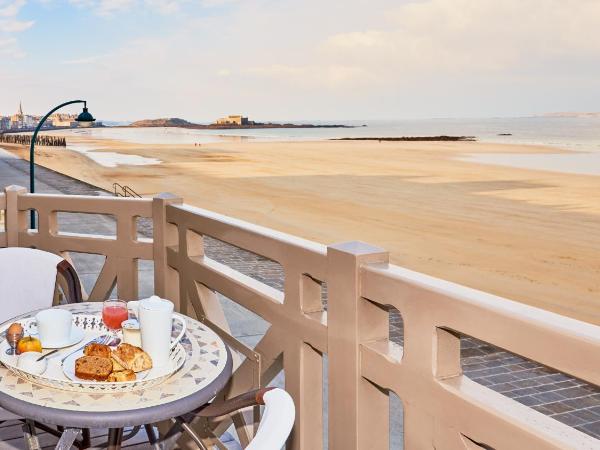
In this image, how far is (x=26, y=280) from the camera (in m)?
3.27

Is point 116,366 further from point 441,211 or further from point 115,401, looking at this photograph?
point 441,211

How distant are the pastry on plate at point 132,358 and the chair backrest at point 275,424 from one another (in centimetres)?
48

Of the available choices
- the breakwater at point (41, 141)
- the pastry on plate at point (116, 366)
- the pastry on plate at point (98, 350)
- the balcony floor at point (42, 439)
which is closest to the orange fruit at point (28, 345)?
the pastry on plate at point (98, 350)

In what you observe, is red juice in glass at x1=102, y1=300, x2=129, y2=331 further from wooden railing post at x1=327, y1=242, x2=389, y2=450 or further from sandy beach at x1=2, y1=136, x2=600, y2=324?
sandy beach at x1=2, y1=136, x2=600, y2=324

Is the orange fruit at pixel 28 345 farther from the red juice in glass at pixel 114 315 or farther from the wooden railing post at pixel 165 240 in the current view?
the wooden railing post at pixel 165 240

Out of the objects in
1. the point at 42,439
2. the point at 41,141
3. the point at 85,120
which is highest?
the point at 41,141

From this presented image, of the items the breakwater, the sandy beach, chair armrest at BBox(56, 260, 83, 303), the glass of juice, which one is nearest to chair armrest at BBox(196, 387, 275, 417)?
the glass of juice

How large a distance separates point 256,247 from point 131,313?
54 cm

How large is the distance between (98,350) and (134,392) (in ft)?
0.59

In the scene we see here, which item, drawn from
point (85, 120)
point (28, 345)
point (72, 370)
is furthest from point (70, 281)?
point (85, 120)

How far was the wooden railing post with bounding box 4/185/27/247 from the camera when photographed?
4145 millimetres

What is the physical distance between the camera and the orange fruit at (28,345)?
216 cm

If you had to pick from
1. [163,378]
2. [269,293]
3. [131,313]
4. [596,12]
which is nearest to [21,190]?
[131,313]

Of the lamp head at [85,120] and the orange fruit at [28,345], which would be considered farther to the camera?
the lamp head at [85,120]
